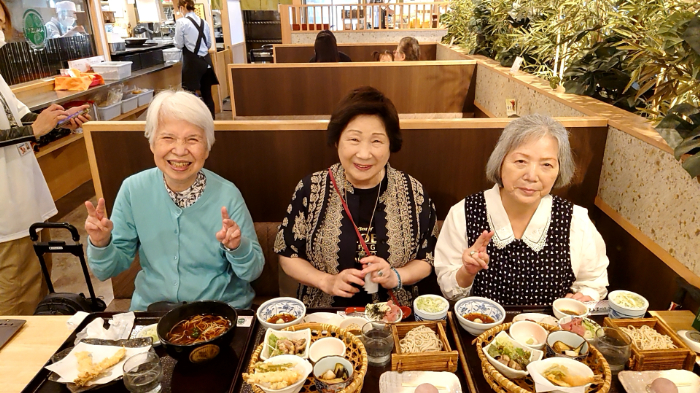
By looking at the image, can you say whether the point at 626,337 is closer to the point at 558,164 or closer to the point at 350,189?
the point at 558,164

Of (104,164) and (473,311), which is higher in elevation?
(104,164)

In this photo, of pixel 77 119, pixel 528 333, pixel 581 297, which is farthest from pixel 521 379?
pixel 77 119

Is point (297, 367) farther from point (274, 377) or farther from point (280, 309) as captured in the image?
point (280, 309)

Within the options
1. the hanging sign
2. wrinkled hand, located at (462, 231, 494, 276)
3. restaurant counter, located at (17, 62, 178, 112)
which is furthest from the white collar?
the hanging sign

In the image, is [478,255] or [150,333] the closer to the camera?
[150,333]

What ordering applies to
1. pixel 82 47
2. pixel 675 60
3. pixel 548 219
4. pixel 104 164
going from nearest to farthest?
1. pixel 675 60
2. pixel 548 219
3. pixel 104 164
4. pixel 82 47

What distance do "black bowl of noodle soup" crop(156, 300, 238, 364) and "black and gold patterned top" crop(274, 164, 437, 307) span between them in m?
0.50

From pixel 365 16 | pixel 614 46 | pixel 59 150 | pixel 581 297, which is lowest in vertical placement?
pixel 59 150

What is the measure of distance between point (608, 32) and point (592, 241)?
1.39 m

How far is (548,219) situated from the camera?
1.59 m

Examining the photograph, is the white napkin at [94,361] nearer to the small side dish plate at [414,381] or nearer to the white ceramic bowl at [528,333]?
the small side dish plate at [414,381]

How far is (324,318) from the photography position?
4.30ft

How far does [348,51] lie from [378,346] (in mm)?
5815

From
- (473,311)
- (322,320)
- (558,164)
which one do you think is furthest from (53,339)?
(558,164)
